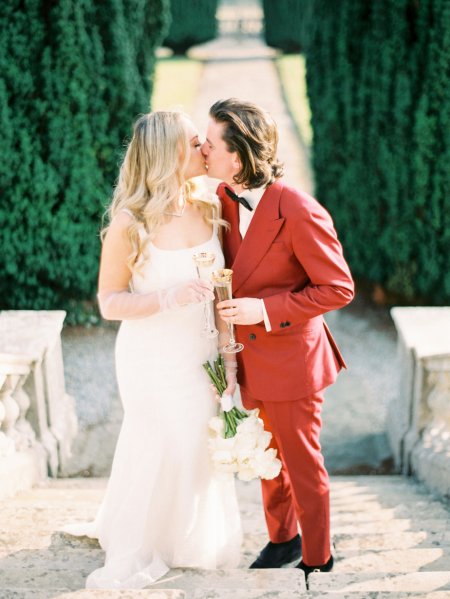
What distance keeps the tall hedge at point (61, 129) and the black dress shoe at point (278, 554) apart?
335 cm

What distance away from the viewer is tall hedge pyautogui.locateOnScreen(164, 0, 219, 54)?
2409cm

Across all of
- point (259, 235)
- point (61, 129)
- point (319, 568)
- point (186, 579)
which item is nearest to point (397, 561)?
point (319, 568)

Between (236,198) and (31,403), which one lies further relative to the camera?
(31,403)

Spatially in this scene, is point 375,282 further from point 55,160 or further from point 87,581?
point 87,581

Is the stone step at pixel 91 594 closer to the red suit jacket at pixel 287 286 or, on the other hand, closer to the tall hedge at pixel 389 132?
the red suit jacket at pixel 287 286

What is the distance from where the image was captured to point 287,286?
3008 millimetres

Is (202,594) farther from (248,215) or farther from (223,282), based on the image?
(248,215)

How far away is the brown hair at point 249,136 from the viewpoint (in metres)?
2.83

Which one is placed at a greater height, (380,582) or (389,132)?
(389,132)

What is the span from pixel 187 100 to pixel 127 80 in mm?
11257

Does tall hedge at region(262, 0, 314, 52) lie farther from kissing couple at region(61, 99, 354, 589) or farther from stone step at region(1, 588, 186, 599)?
stone step at region(1, 588, 186, 599)

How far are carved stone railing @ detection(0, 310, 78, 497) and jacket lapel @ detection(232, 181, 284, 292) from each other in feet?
5.33

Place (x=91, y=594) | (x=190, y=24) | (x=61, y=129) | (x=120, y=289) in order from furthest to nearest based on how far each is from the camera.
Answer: (x=190, y=24), (x=61, y=129), (x=120, y=289), (x=91, y=594)

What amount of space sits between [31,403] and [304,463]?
2039mm
